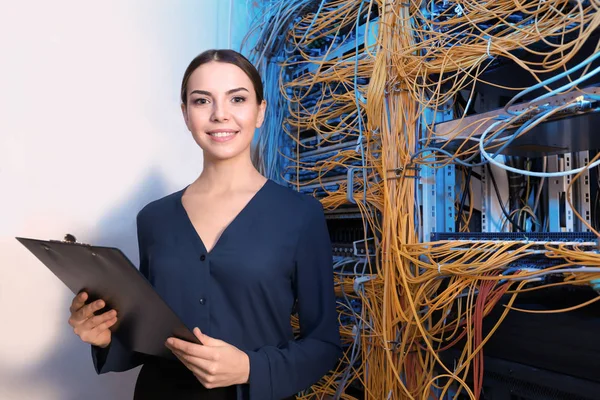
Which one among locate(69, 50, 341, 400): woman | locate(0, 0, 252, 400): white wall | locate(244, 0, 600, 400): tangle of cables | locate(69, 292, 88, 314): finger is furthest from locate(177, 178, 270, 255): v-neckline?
locate(0, 0, 252, 400): white wall

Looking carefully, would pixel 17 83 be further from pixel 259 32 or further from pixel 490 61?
pixel 490 61

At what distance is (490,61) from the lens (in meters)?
0.98

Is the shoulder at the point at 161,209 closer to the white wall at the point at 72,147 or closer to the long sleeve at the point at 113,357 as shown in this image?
the long sleeve at the point at 113,357

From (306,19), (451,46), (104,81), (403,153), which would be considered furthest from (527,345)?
(104,81)

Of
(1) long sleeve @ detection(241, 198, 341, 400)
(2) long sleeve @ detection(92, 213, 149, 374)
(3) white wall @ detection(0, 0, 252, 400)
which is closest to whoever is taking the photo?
(1) long sleeve @ detection(241, 198, 341, 400)

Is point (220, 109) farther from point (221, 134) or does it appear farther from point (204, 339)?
point (204, 339)

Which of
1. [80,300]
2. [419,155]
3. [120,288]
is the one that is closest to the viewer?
[120,288]

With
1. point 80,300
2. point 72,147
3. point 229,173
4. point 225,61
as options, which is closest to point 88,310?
point 80,300

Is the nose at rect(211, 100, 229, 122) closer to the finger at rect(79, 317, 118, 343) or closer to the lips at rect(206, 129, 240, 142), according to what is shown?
the lips at rect(206, 129, 240, 142)

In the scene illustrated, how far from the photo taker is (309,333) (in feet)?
2.88

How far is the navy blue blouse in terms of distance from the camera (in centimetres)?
84

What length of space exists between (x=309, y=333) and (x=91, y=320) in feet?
1.25

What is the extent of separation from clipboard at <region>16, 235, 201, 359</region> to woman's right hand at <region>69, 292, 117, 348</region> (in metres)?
0.01

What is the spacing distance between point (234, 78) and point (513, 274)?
24.4 inches
